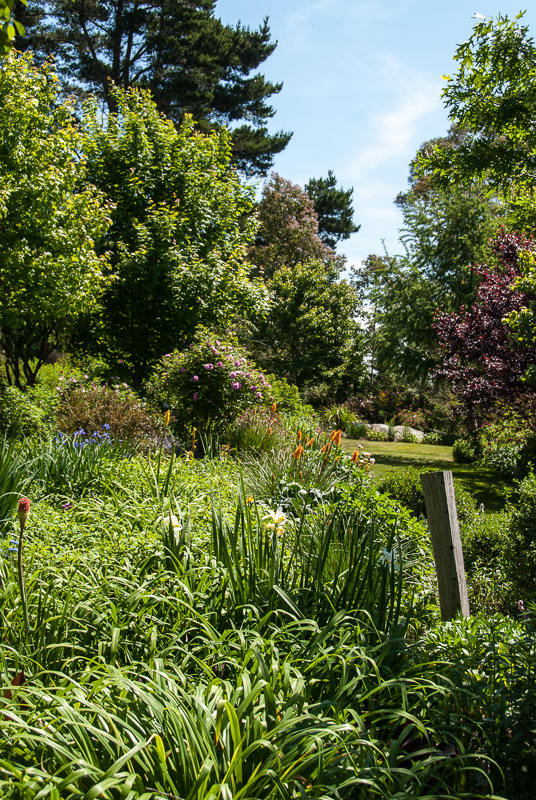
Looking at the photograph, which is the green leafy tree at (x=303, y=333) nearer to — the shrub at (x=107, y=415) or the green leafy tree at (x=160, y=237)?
the green leafy tree at (x=160, y=237)

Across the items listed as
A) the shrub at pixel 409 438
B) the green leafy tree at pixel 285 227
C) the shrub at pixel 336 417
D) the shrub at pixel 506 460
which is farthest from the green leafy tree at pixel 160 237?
the green leafy tree at pixel 285 227

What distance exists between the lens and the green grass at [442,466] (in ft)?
34.8

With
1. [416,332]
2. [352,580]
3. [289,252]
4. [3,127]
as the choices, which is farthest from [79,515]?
[289,252]

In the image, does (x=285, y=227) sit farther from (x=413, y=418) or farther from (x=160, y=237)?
(x=160, y=237)

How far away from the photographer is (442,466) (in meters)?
14.9

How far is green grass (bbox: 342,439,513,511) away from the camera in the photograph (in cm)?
1062

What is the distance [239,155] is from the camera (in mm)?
25234

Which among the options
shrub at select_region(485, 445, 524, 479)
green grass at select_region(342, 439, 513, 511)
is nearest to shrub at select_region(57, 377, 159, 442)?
green grass at select_region(342, 439, 513, 511)

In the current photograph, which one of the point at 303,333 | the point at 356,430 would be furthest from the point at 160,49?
the point at 356,430

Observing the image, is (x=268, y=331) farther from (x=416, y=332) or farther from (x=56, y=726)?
(x=56, y=726)

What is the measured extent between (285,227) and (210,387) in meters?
21.9

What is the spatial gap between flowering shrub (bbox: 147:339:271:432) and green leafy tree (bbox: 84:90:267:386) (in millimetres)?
2321

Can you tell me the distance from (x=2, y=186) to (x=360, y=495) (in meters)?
6.98

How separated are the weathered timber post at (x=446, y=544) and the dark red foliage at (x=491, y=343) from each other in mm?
7917
